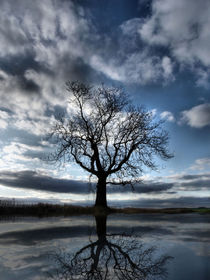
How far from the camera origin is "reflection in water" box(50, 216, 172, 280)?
7.27ft

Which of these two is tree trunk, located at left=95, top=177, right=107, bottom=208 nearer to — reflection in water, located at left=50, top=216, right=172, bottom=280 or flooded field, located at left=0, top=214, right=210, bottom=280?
flooded field, located at left=0, top=214, right=210, bottom=280

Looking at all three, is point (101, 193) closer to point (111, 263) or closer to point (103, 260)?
point (103, 260)

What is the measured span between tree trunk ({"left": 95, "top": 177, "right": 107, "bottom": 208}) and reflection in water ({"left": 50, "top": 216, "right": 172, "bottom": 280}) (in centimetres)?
1347

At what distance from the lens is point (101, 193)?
16.8 meters

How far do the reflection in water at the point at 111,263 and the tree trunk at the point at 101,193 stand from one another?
44.2 feet

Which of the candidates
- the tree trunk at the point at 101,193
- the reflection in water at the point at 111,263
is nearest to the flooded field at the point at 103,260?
the reflection in water at the point at 111,263

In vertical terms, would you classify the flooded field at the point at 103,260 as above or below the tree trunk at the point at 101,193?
below

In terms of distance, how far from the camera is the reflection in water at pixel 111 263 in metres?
2.21

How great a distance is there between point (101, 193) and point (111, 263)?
47.5ft

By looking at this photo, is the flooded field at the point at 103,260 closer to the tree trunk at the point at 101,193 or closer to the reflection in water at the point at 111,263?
the reflection in water at the point at 111,263

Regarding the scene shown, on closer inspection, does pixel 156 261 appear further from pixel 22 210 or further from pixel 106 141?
pixel 106 141

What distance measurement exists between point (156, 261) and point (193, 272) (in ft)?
1.68

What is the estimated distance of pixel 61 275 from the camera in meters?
2.20

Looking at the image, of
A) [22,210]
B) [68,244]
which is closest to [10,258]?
[68,244]
